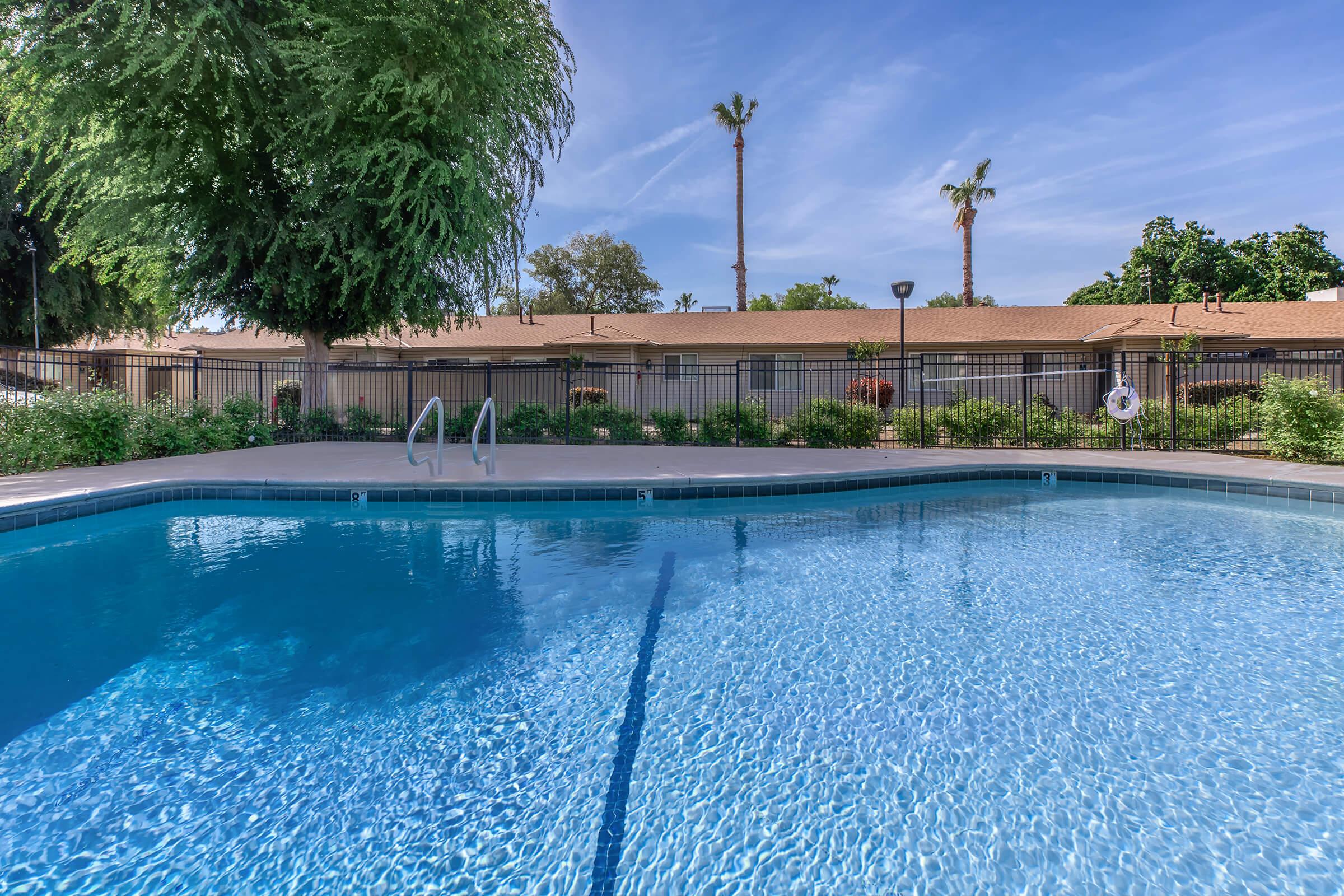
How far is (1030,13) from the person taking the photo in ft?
37.3

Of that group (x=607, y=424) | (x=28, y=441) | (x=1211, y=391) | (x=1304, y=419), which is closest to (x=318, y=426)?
(x=28, y=441)

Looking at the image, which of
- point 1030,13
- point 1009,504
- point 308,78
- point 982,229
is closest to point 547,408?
point 308,78

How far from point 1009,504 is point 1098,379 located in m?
14.7

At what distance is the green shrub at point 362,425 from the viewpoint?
13.0 meters

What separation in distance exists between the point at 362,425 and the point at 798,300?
3260 centimetres

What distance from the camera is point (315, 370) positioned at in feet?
42.2

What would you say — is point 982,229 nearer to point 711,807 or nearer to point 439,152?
point 439,152

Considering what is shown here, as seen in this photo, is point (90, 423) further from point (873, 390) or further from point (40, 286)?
point (873, 390)

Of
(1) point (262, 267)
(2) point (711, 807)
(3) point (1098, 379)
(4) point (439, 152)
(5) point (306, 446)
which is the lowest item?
(2) point (711, 807)

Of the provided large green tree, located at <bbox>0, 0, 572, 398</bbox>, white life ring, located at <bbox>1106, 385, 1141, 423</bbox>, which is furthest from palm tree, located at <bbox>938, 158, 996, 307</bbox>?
large green tree, located at <bbox>0, 0, 572, 398</bbox>

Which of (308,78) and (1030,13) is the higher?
(1030,13)

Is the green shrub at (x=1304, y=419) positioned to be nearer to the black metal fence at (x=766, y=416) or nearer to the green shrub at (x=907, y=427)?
the black metal fence at (x=766, y=416)

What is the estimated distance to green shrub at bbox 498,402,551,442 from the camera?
42.4 ft

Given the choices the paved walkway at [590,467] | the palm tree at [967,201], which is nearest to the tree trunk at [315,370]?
the paved walkway at [590,467]
